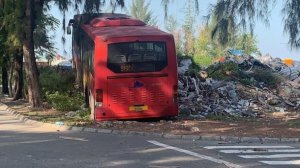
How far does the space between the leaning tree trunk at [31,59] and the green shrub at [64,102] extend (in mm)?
627

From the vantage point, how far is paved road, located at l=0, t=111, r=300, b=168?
9750mm

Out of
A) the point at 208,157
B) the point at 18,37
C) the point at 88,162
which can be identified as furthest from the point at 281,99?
the point at 88,162

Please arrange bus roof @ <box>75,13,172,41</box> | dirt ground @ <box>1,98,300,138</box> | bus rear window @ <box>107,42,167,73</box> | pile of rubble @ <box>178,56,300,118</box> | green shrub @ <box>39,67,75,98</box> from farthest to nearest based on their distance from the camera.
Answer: green shrub @ <box>39,67,75,98</box> < pile of rubble @ <box>178,56,300,118</box> < bus roof @ <box>75,13,172,41</box> < bus rear window @ <box>107,42,167,73</box> < dirt ground @ <box>1,98,300,138</box>

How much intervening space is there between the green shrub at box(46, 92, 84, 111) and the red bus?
349 cm

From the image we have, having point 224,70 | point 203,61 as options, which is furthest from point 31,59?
point 203,61

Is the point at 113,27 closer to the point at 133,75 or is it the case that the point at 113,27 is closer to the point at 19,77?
the point at 133,75

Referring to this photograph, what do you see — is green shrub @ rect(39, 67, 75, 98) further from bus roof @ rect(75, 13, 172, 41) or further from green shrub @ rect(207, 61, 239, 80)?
green shrub @ rect(207, 61, 239, 80)

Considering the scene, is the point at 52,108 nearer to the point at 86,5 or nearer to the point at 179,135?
the point at 86,5

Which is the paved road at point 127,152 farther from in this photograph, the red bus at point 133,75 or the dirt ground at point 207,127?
the red bus at point 133,75

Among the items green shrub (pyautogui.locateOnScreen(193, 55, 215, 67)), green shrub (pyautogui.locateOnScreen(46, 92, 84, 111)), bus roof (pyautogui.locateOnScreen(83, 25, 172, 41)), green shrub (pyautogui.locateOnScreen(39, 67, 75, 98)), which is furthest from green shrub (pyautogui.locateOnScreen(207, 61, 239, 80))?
bus roof (pyautogui.locateOnScreen(83, 25, 172, 41))

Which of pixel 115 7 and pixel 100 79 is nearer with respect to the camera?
pixel 100 79

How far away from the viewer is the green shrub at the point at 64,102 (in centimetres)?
2021

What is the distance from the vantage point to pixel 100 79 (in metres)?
16.2

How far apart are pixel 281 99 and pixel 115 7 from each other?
9829 mm
